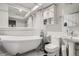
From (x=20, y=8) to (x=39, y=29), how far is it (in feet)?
2.07

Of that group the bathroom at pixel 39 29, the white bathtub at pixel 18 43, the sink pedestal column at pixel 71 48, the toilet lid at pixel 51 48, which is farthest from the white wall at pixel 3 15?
the sink pedestal column at pixel 71 48

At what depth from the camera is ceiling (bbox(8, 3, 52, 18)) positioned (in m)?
1.56

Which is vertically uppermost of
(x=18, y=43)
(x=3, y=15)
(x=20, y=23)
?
(x=3, y=15)

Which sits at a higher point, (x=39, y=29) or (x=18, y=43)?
(x=39, y=29)

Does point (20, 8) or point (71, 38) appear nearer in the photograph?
point (71, 38)

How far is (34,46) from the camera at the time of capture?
1.65 metres

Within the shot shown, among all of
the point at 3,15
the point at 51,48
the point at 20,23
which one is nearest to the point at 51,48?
the point at 51,48

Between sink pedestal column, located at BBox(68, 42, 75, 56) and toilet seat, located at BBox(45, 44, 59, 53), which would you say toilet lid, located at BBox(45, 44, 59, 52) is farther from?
sink pedestal column, located at BBox(68, 42, 75, 56)

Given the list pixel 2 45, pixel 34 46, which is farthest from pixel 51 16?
pixel 2 45

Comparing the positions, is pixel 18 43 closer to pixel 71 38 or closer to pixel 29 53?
pixel 29 53

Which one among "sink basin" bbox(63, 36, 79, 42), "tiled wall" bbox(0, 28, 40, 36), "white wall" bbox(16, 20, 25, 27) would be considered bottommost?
"sink basin" bbox(63, 36, 79, 42)

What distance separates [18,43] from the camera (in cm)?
156

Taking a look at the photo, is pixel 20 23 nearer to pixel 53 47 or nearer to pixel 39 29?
pixel 39 29

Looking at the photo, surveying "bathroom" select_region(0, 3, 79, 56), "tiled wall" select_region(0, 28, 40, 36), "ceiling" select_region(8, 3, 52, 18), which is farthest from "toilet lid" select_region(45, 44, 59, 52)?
"ceiling" select_region(8, 3, 52, 18)
